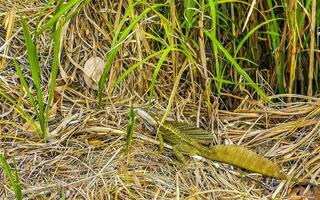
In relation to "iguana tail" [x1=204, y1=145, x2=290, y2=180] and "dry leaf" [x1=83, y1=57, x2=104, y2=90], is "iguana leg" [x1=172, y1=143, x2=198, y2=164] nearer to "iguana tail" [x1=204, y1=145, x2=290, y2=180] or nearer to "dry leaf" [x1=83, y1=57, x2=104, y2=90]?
"iguana tail" [x1=204, y1=145, x2=290, y2=180]

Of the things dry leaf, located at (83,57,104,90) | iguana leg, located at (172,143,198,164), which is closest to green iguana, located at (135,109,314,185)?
iguana leg, located at (172,143,198,164)

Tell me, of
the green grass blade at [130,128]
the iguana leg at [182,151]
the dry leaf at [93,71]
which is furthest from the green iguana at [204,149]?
the dry leaf at [93,71]

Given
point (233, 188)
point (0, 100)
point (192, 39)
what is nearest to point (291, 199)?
point (233, 188)

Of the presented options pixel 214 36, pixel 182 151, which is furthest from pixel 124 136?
pixel 214 36

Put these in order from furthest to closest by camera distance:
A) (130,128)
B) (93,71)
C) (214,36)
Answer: (93,71) < (214,36) < (130,128)

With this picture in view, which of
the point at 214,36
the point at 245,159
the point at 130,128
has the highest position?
the point at 214,36

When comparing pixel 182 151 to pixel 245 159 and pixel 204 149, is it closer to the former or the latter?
pixel 204 149

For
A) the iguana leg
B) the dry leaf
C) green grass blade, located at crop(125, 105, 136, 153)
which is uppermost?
the dry leaf
